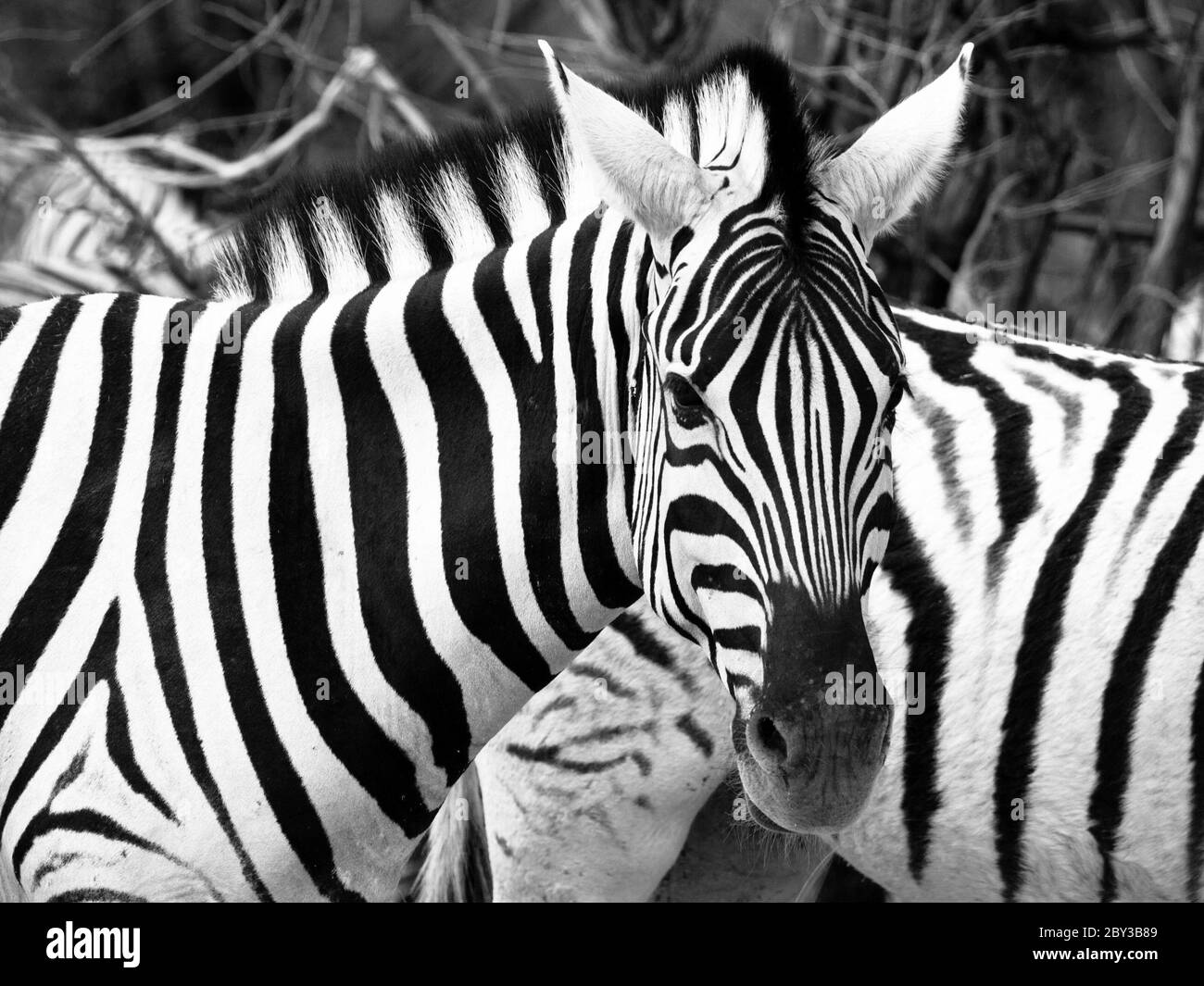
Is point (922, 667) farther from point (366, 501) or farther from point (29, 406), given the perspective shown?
point (29, 406)

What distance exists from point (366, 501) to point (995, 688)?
1.70m

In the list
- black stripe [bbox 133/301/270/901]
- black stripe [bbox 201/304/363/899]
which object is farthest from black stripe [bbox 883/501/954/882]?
black stripe [bbox 133/301/270/901]

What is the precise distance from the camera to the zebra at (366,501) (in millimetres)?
2609

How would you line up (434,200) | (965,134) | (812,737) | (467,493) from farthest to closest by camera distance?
(965,134), (434,200), (467,493), (812,737)

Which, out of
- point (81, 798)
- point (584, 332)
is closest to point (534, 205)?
point (584, 332)

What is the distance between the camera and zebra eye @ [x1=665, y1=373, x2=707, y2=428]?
8.07 feet

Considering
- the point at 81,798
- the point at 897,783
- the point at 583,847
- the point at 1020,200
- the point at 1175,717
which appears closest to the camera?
the point at 81,798

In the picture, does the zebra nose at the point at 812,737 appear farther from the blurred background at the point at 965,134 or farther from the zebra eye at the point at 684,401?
the blurred background at the point at 965,134

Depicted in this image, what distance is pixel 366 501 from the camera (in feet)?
9.46

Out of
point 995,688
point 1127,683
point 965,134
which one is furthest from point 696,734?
point 965,134

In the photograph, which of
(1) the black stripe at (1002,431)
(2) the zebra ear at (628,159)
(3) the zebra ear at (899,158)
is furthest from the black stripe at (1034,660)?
(2) the zebra ear at (628,159)

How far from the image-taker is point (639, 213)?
256 centimetres
